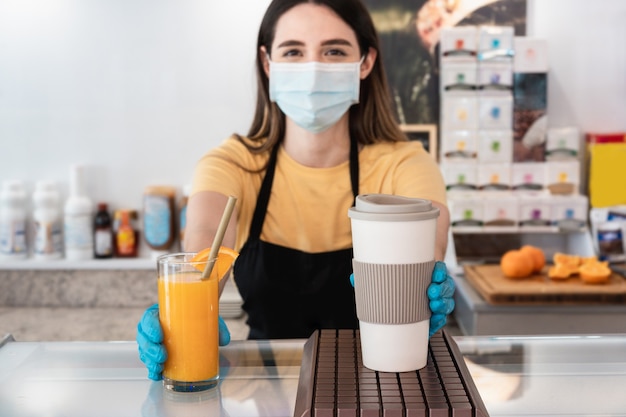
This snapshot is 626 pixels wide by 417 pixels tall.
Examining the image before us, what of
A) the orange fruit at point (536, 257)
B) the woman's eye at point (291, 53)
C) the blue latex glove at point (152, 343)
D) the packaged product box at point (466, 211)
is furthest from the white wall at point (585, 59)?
the blue latex glove at point (152, 343)

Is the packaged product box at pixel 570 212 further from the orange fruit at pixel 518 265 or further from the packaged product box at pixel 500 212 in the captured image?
the orange fruit at pixel 518 265

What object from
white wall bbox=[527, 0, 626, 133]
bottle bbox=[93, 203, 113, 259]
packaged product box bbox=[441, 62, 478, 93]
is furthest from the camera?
bottle bbox=[93, 203, 113, 259]

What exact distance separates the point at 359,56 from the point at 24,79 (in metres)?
1.64

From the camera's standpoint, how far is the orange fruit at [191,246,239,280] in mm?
1062

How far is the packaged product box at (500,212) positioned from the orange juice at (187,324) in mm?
1812

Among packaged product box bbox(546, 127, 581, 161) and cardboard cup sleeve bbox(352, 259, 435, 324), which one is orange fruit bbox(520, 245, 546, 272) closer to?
packaged product box bbox(546, 127, 581, 161)

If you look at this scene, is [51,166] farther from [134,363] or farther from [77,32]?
[134,363]

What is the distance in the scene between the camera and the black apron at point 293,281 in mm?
1807

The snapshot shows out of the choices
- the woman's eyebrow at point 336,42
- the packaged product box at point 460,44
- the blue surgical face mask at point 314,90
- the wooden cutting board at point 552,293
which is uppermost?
the packaged product box at point 460,44

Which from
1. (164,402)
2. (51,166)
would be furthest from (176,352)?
(51,166)

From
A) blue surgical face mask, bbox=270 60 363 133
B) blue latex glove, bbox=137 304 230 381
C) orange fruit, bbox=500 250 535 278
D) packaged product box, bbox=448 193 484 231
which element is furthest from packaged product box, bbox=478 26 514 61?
blue latex glove, bbox=137 304 230 381

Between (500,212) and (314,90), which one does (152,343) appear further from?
(500,212)

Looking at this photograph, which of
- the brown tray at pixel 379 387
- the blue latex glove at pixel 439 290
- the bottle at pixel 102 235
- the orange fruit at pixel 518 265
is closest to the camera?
the brown tray at pixel 379 387

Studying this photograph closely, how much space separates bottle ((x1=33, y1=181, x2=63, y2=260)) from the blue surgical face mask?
142 centimetres
